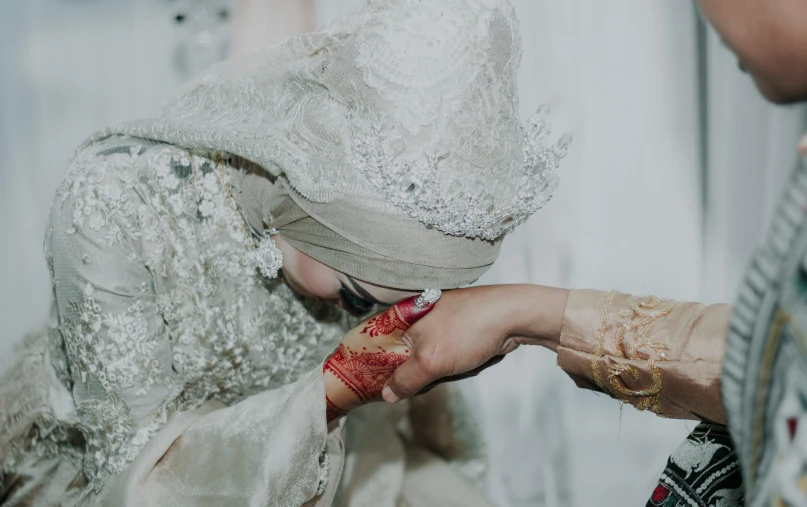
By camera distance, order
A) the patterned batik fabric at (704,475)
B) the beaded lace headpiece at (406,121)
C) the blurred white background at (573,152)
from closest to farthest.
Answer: the beaded lace headpiece at (406,121) < the patterned batik fabric at (704,475) < the blurred white background at (573,152)

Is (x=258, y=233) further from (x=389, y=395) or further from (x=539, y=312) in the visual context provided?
(x=539, y=312)

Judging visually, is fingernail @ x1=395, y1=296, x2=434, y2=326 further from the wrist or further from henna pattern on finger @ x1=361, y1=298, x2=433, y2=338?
the wrist

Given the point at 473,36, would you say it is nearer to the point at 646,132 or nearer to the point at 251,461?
the point at 251,461

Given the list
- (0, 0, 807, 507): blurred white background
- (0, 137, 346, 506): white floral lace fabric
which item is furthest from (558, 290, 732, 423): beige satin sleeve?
(0, 0, 807, 507): blurred white background

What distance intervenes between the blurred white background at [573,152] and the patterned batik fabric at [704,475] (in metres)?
0.82

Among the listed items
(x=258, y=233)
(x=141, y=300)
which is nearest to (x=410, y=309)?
(x=258, y=233)

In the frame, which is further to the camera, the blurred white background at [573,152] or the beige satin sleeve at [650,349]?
the blurred white background at [573,152]

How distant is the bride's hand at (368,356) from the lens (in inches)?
39.9

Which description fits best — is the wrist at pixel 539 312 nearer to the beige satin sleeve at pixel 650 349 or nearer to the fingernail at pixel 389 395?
the beige satin sleeve at pixel 650 349

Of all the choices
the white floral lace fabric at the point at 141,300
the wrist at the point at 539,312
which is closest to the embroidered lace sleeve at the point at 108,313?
the white floral lace fabric at the point at 141,300

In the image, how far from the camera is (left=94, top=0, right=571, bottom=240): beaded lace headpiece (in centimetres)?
83

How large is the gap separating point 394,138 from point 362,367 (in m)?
0.35

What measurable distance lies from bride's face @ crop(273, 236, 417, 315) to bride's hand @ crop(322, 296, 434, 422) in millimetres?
25

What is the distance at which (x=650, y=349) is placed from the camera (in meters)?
0.93
